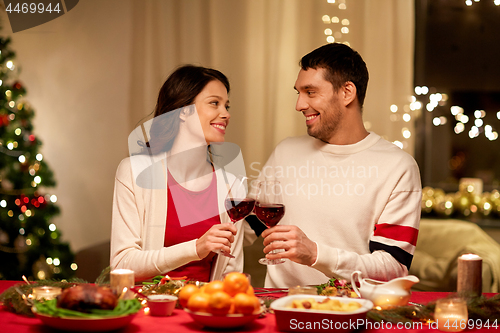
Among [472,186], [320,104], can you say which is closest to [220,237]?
[320,104]

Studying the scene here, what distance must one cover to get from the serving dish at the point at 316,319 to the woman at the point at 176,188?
0.65m

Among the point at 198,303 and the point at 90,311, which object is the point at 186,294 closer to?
the point at 198,303

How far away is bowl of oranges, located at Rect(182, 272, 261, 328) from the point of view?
1122mm

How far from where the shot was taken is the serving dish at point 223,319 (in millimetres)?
1123

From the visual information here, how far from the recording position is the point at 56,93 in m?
3.90

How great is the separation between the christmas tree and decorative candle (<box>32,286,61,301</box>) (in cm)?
248

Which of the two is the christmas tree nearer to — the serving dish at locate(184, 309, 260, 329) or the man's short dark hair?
the man's short dark hair

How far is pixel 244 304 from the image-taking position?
3.69 ft

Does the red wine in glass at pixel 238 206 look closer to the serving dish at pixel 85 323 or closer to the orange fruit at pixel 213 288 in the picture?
the orange fruit at pixel 213 288

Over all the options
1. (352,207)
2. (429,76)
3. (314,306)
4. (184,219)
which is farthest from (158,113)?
(429,76)

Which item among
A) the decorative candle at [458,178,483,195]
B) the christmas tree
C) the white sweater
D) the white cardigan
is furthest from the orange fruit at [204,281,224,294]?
the decorative candle at [458,178,483,195]

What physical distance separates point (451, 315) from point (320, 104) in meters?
1.21

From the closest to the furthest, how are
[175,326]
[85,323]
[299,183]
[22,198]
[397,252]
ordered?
[85,323] < [175,326] < [397,252] < [299,183] < [22,198]

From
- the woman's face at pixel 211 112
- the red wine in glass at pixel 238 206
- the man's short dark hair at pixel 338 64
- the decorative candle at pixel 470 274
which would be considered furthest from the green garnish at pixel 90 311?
the man's short dark hair at pixel 338 64
